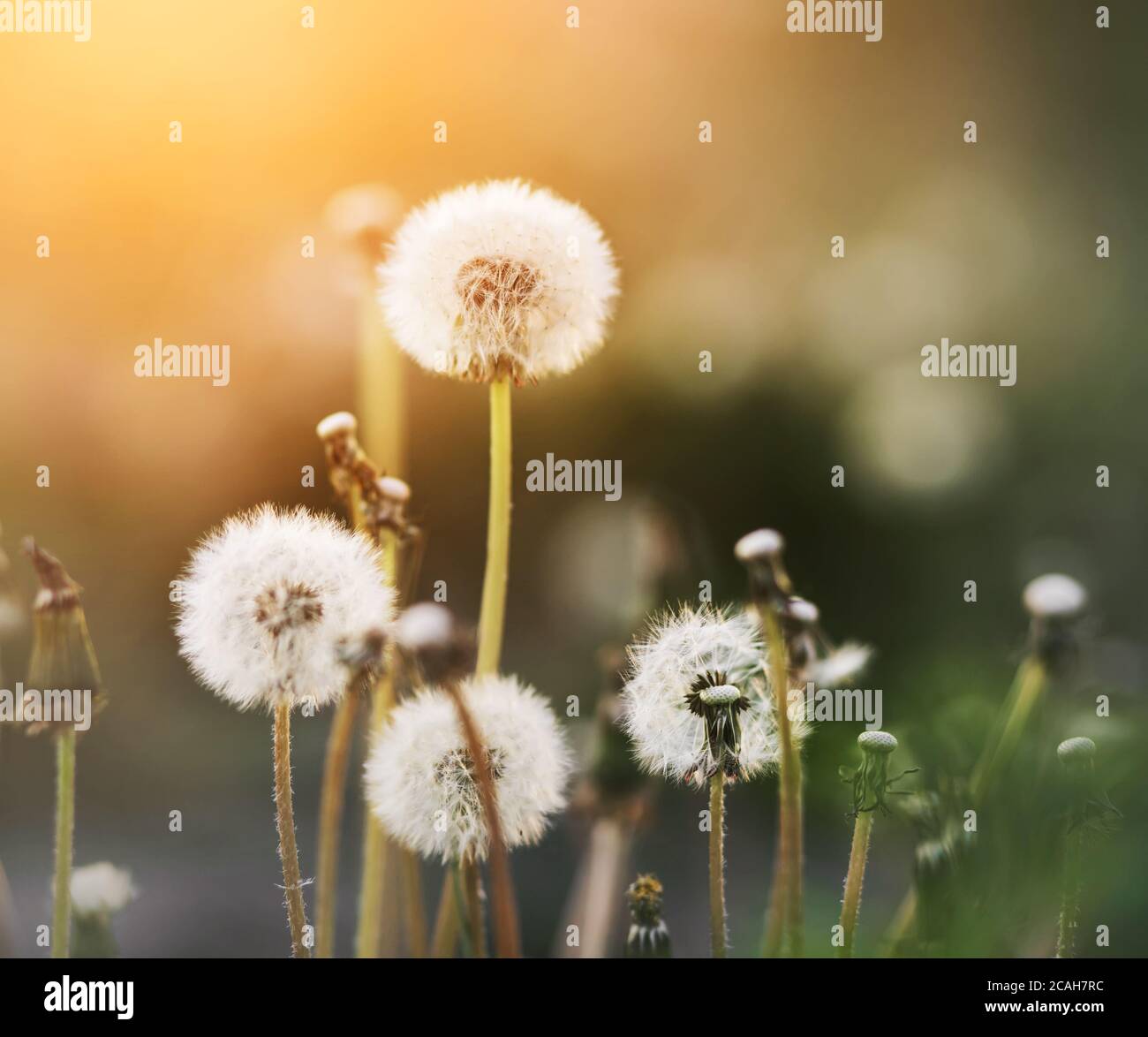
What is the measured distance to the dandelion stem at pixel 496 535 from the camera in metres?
1.17

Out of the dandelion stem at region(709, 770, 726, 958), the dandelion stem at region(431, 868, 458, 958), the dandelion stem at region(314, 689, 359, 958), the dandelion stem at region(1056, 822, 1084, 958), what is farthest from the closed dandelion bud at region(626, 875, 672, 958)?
the dandelion stem at region(1056, 822, 1084, 958)

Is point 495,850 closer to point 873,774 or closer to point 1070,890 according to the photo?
point 873,774

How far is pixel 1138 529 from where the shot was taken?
131 cm

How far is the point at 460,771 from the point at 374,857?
22 cm

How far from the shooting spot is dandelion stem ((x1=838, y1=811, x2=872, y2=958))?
112 centimetres

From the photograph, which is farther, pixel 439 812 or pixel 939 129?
pixel 939 129

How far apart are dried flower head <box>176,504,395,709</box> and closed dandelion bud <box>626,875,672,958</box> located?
16.5 inches

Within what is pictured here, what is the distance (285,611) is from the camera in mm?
1075

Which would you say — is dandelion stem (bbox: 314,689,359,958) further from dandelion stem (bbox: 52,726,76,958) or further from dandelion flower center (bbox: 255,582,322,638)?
dandelion stem (bbox: 52,726,76,958)
